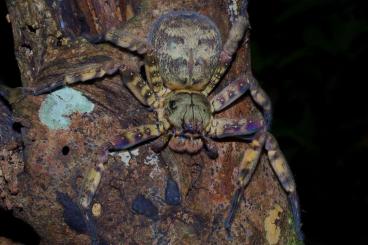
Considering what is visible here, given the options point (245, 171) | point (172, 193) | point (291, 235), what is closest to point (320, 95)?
point (291, 235)

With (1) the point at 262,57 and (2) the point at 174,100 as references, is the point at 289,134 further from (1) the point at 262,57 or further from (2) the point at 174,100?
(2) the point at 174,100

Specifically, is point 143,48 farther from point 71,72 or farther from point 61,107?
point 61,107

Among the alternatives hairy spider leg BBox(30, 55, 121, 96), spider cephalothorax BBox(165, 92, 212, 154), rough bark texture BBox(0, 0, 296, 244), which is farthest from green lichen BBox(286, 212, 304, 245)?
hairy spider leg BBox(30, 55, 121, 96)

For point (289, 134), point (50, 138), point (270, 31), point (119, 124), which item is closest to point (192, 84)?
point (119, 124)

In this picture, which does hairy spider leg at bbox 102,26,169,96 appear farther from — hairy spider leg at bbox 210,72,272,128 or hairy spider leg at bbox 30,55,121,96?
hairy spider leg at bbox 210,72,272,128

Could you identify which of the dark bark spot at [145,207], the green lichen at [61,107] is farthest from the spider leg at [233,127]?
the green lichen at [61,107]

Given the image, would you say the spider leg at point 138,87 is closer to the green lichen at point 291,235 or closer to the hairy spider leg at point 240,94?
the hairy spider leg at point 240,94
